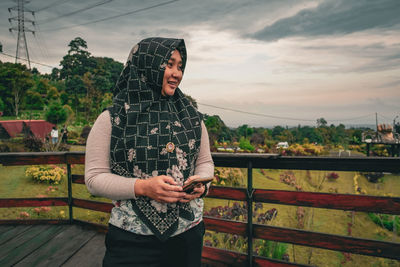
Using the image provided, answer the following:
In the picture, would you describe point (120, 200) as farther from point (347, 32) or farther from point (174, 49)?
point (347, 32)

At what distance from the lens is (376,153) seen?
35.9ft

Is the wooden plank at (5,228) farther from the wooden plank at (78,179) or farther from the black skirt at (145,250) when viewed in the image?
the black skirt at (145,250)

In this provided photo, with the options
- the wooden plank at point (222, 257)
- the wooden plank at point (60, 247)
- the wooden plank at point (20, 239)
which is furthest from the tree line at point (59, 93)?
the wooden plank at point (222, 257)

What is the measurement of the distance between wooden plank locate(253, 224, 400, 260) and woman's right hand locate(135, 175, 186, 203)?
1156mm

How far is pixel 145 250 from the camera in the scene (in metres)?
0.95

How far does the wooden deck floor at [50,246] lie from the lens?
6.48 ft

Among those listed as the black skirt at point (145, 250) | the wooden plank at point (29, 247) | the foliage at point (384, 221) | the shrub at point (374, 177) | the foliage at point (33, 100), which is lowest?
the foliage at point (384, 221)

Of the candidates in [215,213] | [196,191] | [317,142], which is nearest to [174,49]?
[196,191]

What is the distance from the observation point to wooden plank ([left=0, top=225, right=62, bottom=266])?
199cm

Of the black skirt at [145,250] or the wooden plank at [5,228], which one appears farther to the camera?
the wooden plank at [5,228]

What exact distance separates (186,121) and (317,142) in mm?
14416

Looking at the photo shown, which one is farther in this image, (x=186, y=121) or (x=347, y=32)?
(x=347, y=32)

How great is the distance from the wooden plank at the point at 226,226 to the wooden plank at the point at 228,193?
0.18m

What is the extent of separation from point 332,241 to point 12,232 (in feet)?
9.66
